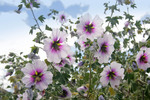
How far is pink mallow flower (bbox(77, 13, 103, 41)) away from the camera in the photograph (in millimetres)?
1990

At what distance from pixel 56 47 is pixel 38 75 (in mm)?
372

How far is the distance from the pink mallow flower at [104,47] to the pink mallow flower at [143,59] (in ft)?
1.10

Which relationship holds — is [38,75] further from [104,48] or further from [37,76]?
[104,48]

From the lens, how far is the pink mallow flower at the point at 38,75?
1.72 meters

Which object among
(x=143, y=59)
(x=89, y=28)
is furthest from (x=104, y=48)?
(x=143, y=59)

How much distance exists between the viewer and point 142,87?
1.80 meters

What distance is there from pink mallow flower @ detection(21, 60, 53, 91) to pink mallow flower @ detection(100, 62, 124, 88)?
0.66 m

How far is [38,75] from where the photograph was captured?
1786 mm

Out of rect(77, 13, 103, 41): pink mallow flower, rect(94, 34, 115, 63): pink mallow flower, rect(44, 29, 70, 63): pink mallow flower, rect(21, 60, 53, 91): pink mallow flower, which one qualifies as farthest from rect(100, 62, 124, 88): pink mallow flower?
rect(21, 60, 53, 91): pink mallow flower

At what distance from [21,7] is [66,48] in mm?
1762

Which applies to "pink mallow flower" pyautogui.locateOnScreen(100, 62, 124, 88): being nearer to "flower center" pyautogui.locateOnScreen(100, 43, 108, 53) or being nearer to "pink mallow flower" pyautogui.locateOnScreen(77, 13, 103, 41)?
"flower center" pyautogui.locateOnScreen(100, 43, 108, 53)

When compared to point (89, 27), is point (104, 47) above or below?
below

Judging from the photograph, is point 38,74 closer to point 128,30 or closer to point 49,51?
point 49,51

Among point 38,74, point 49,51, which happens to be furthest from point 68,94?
point 49,51
